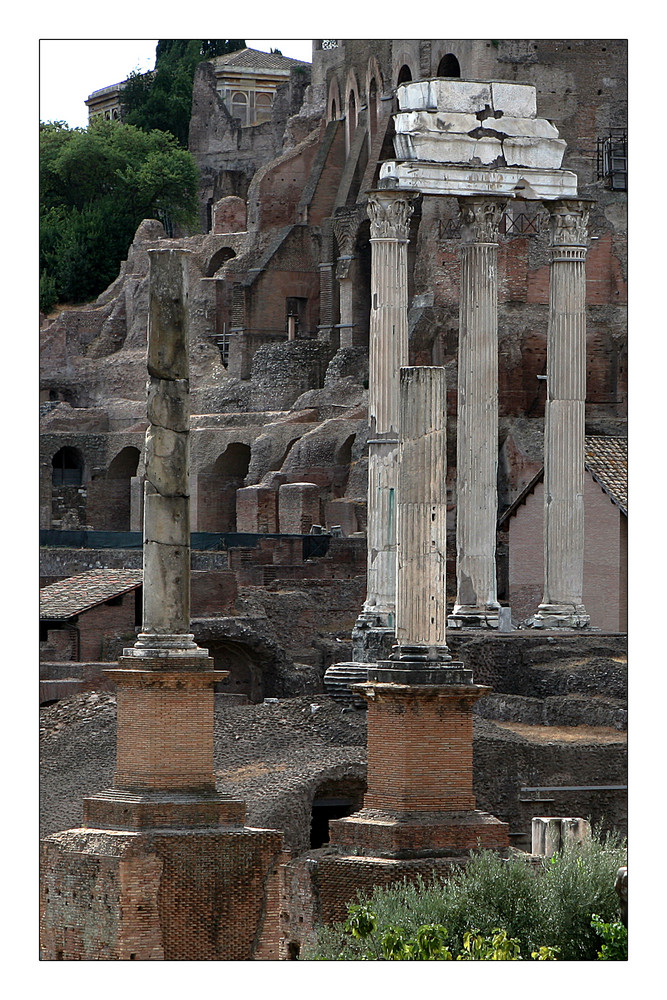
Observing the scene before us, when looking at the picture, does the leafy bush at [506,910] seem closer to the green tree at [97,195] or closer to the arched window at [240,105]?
the green tree at [97,195]

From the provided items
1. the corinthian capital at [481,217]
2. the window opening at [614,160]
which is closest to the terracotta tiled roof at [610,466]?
the corinthian capital at [481,217]

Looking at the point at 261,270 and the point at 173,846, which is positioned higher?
the point at 261,270

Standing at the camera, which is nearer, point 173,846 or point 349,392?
point 173,846

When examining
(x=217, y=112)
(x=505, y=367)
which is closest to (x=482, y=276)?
(x=505, y=367)

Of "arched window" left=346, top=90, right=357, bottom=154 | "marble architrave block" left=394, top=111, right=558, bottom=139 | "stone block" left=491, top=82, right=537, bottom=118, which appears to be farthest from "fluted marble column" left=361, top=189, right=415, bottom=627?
"arched window" left=346, top=90, right=357, bottom=154

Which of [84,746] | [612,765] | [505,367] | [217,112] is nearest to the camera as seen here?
[612,765]

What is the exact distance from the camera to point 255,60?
67.8m

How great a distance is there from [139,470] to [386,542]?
858 inches

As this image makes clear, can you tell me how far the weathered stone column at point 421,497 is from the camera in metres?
17.0

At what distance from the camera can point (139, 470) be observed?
151ft

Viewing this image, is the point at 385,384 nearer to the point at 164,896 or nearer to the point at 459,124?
the point at 459,124

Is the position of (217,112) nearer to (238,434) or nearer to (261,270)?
(261,270)

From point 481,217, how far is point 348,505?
1178 cm

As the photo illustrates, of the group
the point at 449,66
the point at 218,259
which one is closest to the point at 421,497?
the point at 449,66
